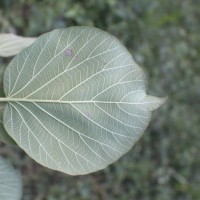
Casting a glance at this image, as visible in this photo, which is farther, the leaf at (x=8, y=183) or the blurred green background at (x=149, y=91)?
the blurred green background at (x=149, y=91)

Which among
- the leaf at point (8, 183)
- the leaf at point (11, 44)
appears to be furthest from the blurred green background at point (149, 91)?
the leaf at point (8, 183)

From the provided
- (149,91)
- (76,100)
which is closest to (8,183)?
(76,100)

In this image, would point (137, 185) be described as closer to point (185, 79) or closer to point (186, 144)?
point (186, 144)

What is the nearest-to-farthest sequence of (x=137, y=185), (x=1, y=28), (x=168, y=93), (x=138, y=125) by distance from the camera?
(x=138, y=125) → (x=1, y=28) → (x=137, y=185) → (x=168, y=93)

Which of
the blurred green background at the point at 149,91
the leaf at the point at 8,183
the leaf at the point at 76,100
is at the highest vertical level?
the leaf at the point at 76,100

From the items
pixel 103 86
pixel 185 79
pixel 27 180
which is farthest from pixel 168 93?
pixel 103 86

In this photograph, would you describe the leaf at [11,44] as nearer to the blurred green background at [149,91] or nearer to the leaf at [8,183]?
the leaf at [8,183]
